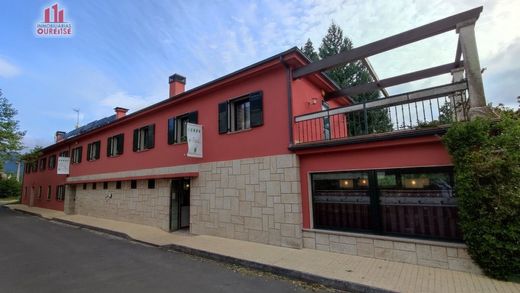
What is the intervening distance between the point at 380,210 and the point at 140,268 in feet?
19.4

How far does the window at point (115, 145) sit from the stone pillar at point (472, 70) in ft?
49.1

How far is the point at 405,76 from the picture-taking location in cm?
930

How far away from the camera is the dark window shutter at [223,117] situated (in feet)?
32.1

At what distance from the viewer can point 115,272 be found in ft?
20.8

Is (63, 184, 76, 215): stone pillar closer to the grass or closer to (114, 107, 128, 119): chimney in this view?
(114, 107, 128, 119): chimney

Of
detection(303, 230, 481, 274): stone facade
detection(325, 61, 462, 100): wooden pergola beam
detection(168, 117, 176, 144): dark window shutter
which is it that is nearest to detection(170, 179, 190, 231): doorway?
detection(168, 117, 176, 144): dark window shutter

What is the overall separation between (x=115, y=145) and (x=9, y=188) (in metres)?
39.1

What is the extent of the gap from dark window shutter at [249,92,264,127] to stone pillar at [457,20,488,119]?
5.25m

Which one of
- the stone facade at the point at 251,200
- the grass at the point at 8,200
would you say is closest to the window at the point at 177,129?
the stone facade at the point at 251,200

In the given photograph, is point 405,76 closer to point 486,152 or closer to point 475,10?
point 475,10

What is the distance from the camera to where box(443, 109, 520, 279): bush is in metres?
4.89

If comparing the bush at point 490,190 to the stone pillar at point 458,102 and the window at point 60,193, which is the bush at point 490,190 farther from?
the window at point 60,193

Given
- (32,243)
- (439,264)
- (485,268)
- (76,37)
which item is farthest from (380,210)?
(76,37)

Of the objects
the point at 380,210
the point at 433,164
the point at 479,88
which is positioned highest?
the point at 479,88
